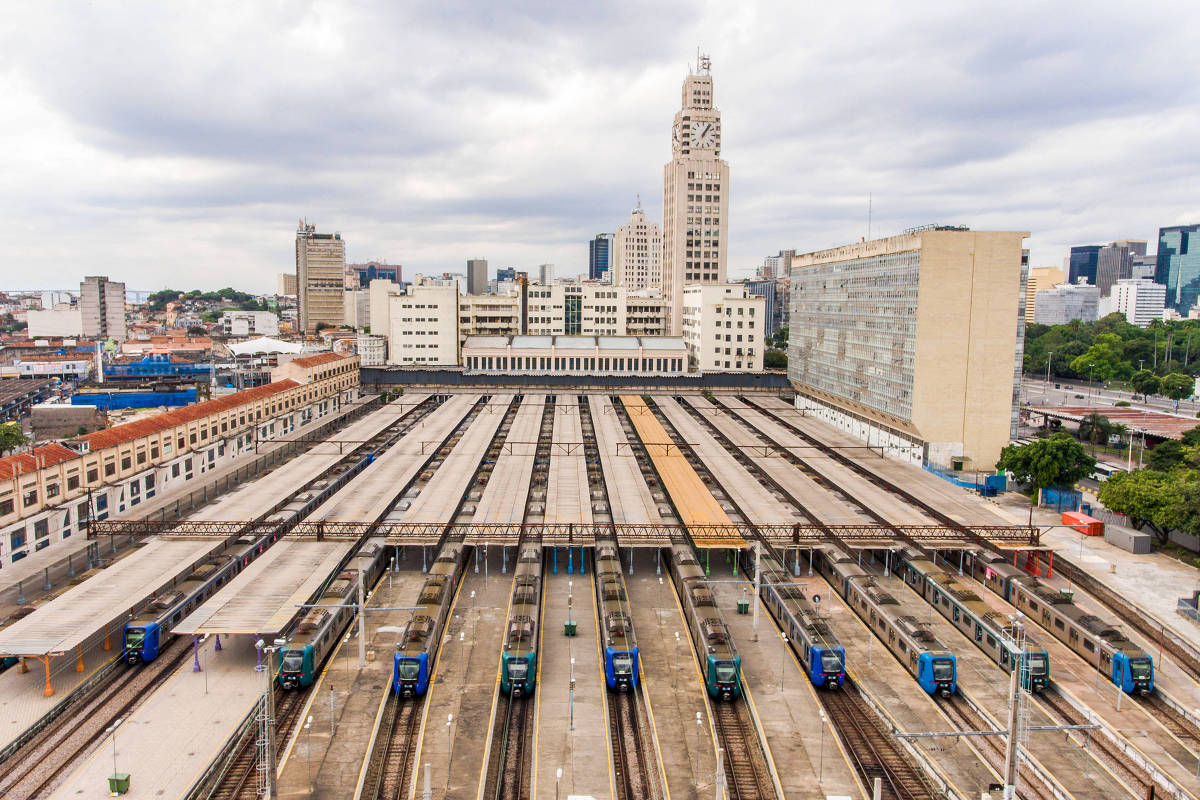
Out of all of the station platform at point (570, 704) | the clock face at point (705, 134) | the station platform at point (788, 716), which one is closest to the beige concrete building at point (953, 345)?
the station platform at point (788, 716)

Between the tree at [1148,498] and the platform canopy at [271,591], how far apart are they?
54932 mm

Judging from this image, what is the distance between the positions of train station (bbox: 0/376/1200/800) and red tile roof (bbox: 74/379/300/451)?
324 inches

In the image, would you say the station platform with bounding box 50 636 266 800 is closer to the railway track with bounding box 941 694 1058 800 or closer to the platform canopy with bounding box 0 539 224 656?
the platform canopy with bounding box 0 539 224 656

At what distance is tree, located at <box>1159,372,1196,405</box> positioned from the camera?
127 m

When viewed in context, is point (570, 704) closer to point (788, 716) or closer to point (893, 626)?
point (788, 716)

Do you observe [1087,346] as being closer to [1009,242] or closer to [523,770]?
[1009,242]

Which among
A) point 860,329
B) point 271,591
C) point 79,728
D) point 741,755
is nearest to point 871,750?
point 741,755

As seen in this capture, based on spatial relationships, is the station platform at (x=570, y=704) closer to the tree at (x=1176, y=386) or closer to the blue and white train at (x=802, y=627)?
the blue and white train at (x=802, y=627)

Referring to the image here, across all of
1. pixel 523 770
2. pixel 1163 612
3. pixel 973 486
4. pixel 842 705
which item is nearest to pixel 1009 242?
pixel 973 486

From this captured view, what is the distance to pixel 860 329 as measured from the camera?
295 feet

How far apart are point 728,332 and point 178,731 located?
107204 mm

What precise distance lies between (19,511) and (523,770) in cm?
4142

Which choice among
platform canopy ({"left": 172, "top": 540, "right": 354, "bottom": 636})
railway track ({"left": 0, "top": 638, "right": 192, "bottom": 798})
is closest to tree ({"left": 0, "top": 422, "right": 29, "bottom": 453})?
platform canopy ({"left": 172, "top": 540, "right": 354, "bottom": 636})

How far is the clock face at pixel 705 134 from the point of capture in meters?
141
